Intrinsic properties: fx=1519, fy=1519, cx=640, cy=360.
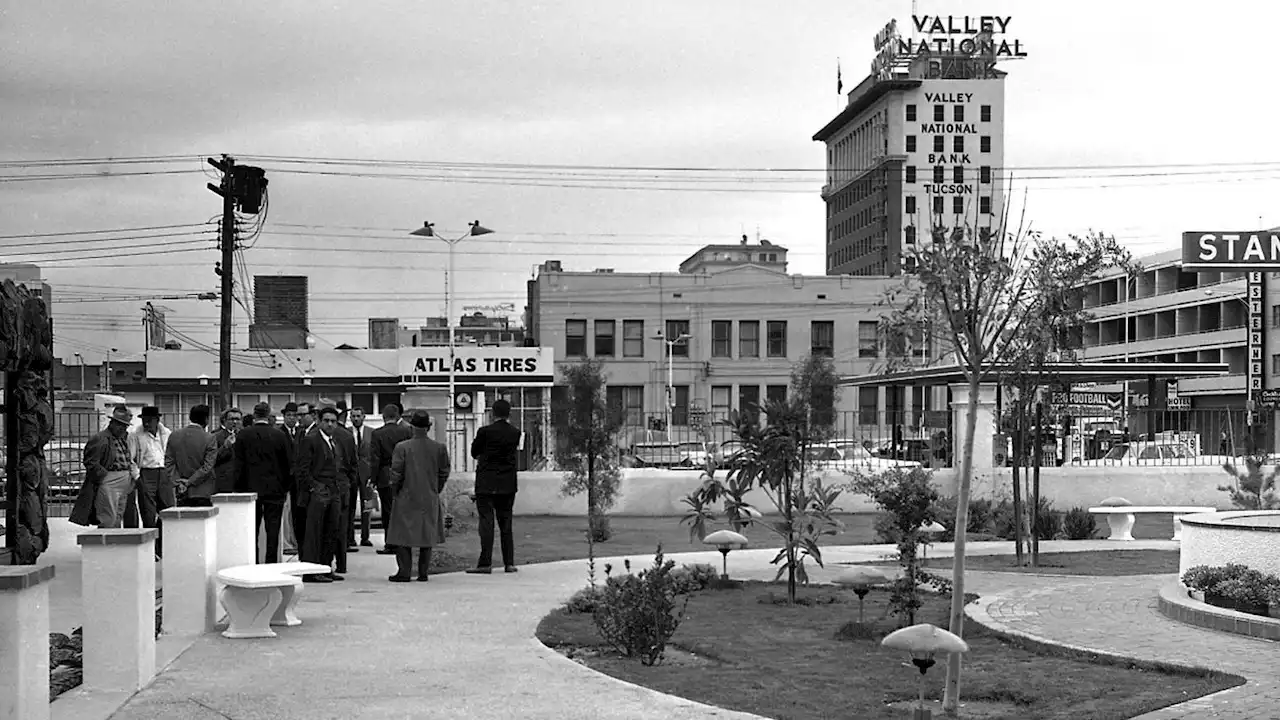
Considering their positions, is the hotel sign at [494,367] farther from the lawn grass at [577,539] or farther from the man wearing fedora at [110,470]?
the man wearing fedora at [110,470]

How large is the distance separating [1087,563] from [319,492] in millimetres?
9848

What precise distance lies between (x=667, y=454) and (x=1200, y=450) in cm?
1144

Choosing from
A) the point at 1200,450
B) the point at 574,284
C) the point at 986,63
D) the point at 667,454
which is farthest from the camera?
the point at 986,63

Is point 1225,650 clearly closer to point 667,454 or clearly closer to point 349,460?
point 349,460

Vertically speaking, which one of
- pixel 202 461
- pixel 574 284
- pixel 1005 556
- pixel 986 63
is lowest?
pixel 1005 556

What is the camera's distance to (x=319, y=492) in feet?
50.6

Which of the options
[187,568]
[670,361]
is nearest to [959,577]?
[187,568]

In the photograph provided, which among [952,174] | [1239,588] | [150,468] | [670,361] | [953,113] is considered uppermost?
[953,113]

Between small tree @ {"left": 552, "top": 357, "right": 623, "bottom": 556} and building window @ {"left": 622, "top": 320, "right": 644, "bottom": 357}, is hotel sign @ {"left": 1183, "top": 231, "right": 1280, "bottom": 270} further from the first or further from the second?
building window @ {"left": 622, "top": 320, "right": 644, "bottom": 357}

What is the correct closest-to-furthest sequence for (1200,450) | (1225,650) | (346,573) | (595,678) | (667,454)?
(595,678) < (1225,650) < (346,573) < (1200,450) < (667,454)

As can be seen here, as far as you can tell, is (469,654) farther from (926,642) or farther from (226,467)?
(226,467)

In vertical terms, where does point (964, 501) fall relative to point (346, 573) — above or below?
above

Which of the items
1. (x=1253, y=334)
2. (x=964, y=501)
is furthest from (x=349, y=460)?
(x=1253, y=334)

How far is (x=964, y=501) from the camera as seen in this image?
356 inches
